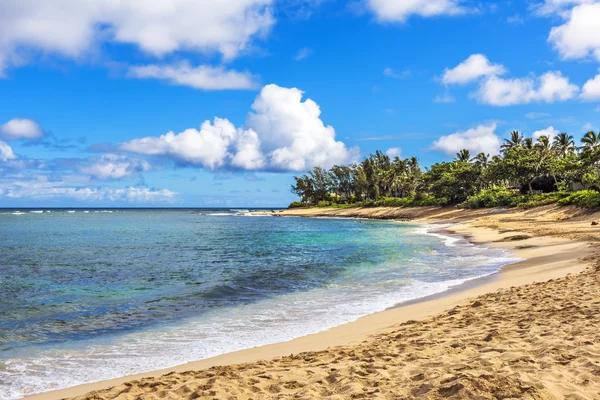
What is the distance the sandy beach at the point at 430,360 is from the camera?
5422 millimetres

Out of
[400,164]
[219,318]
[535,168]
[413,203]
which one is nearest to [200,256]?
[219,318]

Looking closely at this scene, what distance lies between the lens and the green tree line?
6769 cm

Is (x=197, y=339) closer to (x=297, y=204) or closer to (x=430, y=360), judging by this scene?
(x=430, y=360)

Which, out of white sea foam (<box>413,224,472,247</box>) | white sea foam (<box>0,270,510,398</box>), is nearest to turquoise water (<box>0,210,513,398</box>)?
white sea foam (<box>0,270,510,398</box>)

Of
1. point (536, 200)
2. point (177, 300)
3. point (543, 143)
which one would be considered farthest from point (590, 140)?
point (177, 300)

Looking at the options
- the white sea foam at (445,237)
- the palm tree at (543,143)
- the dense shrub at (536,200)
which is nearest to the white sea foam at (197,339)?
the white sea foam at (445,237)

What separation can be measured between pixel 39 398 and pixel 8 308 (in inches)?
352

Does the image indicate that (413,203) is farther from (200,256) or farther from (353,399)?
(353,399)

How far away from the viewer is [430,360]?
21.8 ft

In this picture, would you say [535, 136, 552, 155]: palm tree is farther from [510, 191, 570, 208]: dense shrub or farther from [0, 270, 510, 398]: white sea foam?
[0, 270, 510, 398]: white sea foam

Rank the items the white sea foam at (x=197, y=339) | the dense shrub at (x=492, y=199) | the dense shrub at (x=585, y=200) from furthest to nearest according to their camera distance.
Result: the dense shrub at (x=492, y=199)
the dense shrub at (x=585, y=200)
the white sea foam at (x=197, y=339)

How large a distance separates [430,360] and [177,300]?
10.9 meters

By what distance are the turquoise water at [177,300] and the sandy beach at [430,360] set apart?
1.19 metres

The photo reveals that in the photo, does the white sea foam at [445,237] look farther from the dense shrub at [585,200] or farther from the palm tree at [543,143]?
the palm tree at [543,143]
